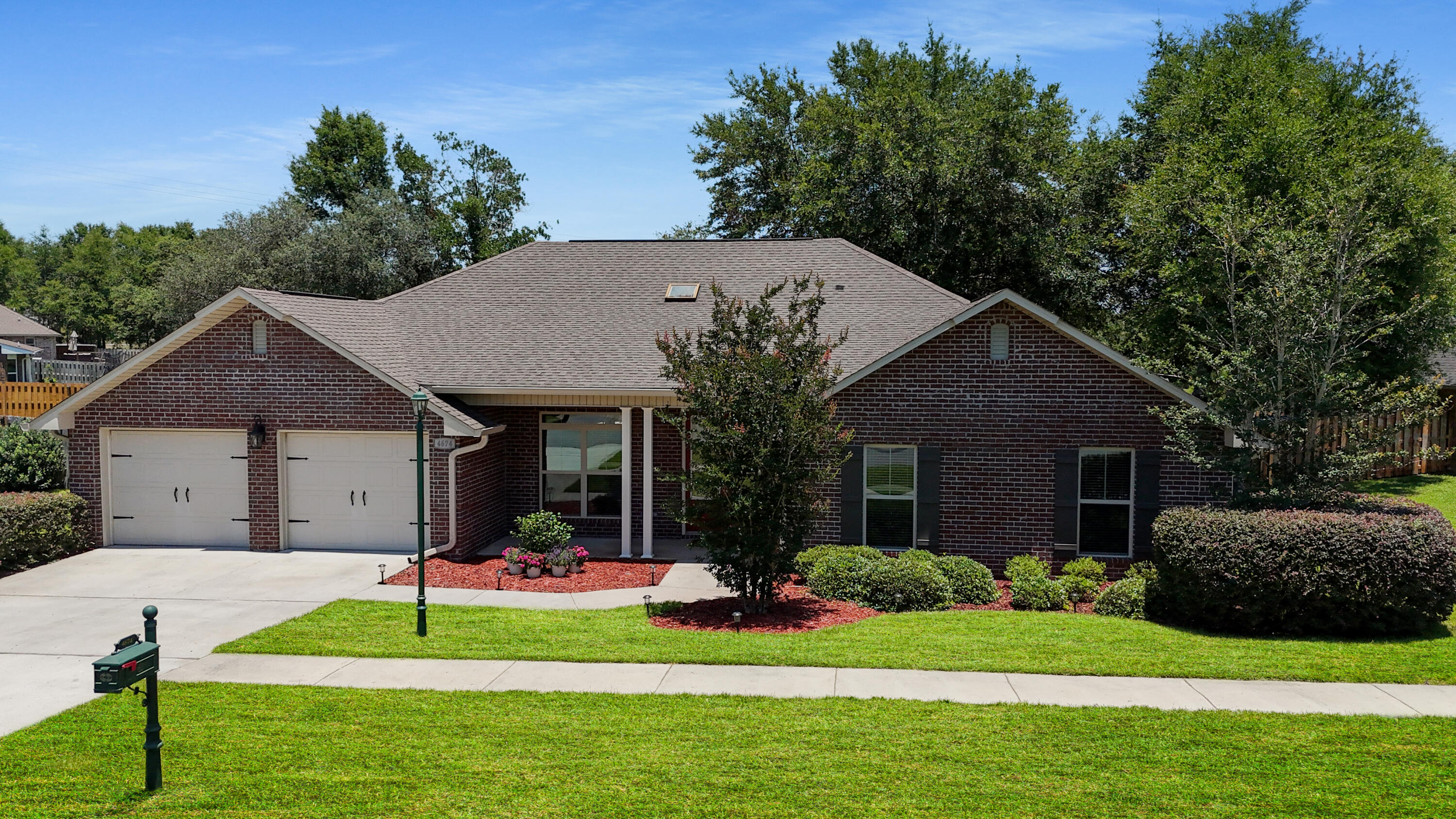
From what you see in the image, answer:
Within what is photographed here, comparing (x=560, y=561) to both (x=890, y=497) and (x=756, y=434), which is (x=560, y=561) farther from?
(x=890, y=497)

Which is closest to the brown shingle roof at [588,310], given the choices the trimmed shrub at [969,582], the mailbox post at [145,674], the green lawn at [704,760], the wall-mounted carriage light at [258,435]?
the wall-mounted carriage light at [258,435]

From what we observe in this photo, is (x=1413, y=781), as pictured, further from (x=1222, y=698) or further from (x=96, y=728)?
(x=96, y=728)

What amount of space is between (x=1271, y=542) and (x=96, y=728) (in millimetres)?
12465

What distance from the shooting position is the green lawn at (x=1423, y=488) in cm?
2212

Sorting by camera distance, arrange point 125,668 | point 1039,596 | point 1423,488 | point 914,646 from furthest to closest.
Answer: point 1423,488 → point 1039,596 → point 914,646 → point 125,668

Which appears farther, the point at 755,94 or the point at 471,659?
the point at 755,94

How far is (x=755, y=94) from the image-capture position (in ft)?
119

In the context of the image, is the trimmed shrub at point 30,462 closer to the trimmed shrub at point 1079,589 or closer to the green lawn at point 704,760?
the green lawn at point 704,760

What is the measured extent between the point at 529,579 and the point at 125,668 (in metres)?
9.08

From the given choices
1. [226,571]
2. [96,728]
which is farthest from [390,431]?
[96,728]

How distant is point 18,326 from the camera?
56.0m

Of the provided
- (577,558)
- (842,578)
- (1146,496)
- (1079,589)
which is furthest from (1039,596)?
(577,558)

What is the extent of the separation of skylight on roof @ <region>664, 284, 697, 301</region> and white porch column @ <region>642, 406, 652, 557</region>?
137 inches

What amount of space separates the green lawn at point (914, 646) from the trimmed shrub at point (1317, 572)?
1.09 feet
